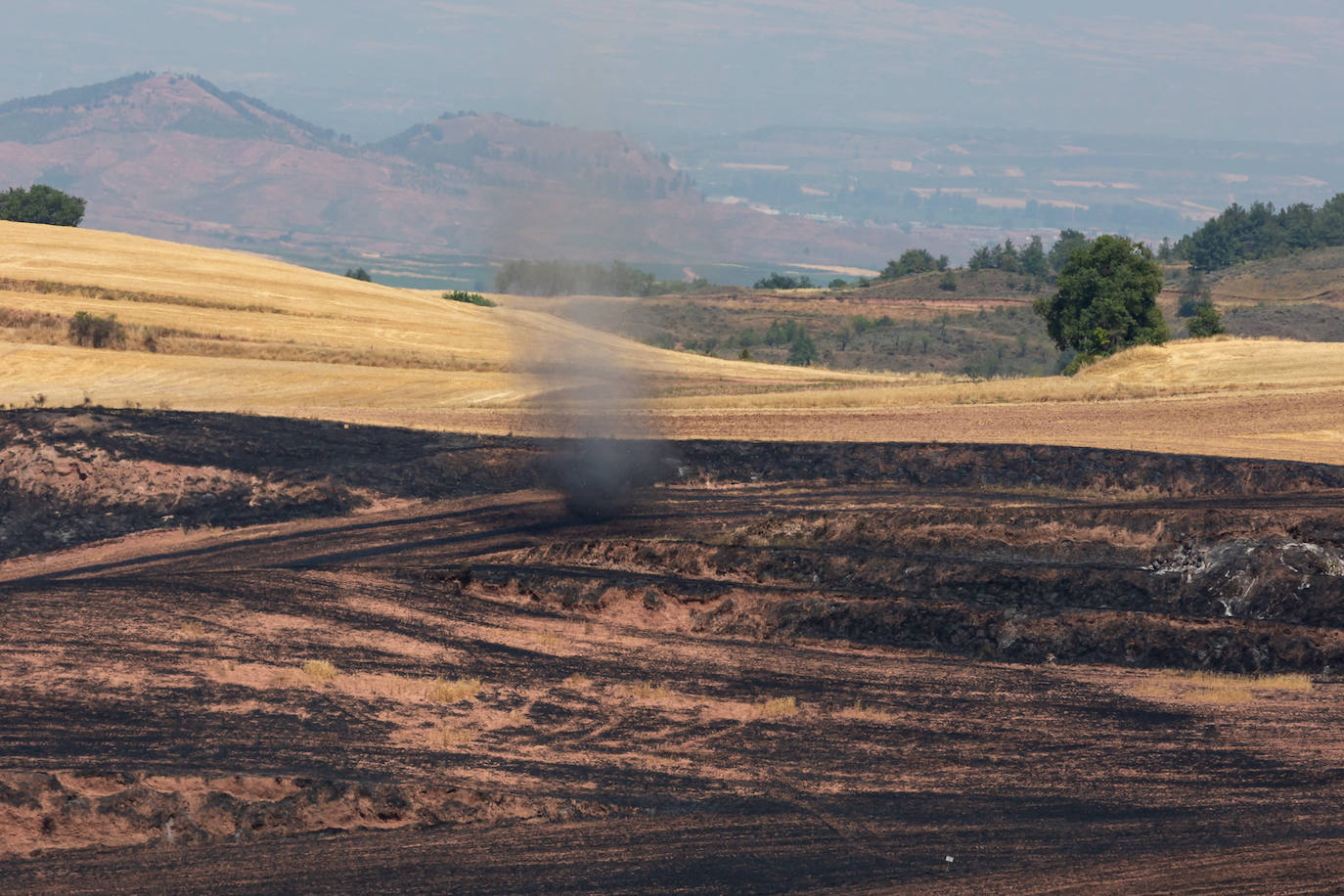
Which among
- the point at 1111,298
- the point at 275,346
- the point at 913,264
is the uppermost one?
the point at 913,264

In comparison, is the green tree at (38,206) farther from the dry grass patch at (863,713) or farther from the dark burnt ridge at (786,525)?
the dry grass patch at (863,713)

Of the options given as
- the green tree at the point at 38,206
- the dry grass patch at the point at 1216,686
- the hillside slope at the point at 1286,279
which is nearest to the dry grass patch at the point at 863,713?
the dry grass patch at the point at 1216,686

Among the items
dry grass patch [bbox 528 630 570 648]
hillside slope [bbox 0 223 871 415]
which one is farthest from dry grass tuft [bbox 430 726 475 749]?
hillside slope [bbox 0 223 871 415]

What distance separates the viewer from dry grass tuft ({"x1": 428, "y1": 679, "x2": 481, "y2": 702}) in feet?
66.8

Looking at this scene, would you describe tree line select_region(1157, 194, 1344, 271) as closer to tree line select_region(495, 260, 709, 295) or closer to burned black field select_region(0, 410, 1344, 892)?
burned black field select_region(0, 410, 1344, 892)

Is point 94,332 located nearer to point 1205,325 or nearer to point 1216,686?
point 1216,686

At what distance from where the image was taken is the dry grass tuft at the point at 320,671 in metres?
20.8

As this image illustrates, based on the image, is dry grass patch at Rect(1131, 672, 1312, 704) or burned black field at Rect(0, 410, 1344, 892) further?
dry grass patch at Rect(1131, 672, 1312, 704)

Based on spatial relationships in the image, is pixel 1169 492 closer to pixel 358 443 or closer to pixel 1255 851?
pixel 1255 851

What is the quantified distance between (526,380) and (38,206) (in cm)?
8603

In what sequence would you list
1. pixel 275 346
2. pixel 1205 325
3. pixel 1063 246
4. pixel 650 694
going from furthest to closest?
pixel 1063 246
pixel 1205 325
pixel 275 346
pixel 650 694

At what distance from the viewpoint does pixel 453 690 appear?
2053 cm

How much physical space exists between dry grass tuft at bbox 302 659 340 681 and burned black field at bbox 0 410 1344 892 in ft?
0.54

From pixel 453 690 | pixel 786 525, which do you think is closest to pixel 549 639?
pixel 453 690
